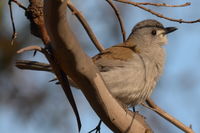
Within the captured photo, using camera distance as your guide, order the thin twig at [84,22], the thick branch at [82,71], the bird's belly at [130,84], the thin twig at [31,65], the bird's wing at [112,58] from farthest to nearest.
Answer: the bird's wing at [112,58] → the bird's belly at [130,84] → the thin twig at [31,65] → the thin twig at [84,22] → the thick branch at [82,71]

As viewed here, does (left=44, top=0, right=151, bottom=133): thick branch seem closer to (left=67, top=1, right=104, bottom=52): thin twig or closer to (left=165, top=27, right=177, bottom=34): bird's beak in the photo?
(left=67, top=1, right=104, bottom=52): thin twig

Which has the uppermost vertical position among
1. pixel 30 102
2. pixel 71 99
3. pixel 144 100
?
pixel 71 99

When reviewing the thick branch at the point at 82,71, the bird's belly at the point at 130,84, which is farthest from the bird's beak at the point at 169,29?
the thick branch at the point at 82,71

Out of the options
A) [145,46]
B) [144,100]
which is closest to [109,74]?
[144,100]

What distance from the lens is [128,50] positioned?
5211mm

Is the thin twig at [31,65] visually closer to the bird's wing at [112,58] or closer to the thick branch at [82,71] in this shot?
the bird's wing at [112,58]

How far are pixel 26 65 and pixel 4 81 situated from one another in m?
2.48

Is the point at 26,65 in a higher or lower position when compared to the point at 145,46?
higher

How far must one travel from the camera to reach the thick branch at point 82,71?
2.32 m

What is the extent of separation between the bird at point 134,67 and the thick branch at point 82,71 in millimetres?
1362

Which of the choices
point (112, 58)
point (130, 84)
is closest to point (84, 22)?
point (130, 84)

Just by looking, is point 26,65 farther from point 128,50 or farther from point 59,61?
point 128,50

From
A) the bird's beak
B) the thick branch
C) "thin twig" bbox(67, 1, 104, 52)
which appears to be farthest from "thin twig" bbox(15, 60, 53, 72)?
the bird's beak

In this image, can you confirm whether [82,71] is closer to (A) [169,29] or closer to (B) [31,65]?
(B) [31,65]
